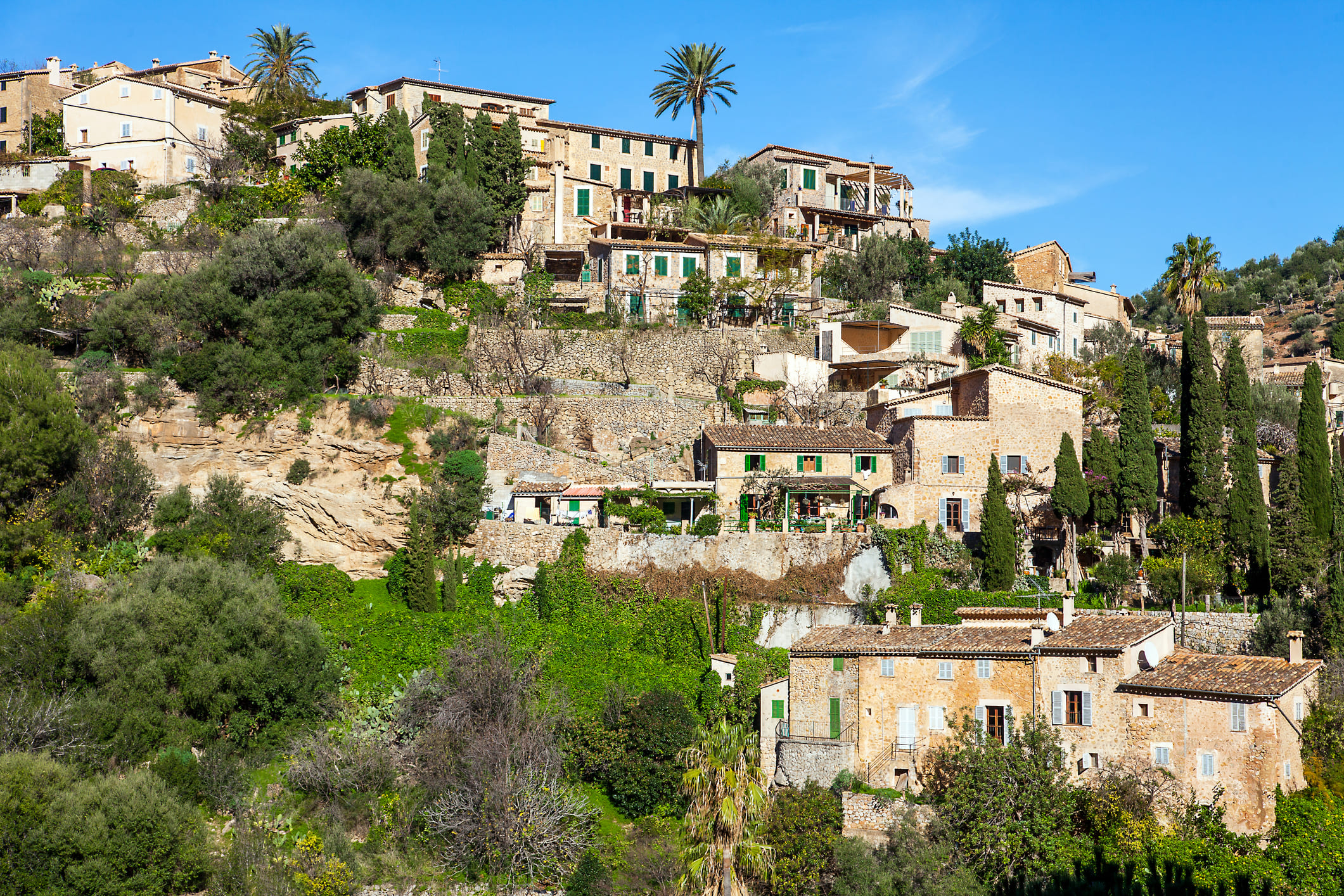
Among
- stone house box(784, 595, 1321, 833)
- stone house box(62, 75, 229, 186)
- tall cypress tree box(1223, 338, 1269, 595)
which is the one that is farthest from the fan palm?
stone house box(784, 595, 1321, 833)

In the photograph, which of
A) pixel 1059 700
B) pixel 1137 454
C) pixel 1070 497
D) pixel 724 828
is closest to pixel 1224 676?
pixel 1059 700

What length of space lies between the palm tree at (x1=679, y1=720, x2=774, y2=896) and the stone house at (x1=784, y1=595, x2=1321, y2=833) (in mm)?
3232

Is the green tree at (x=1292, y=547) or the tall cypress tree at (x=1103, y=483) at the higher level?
the tall cypress tree at (x=1103, y=483)

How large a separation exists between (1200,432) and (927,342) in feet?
50.6

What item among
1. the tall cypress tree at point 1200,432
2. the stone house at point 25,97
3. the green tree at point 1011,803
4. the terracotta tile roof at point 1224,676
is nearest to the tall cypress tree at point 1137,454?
the tall cypress tree at point 1200,432

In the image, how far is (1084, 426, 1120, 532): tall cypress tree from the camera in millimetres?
42500

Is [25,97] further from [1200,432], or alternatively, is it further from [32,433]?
[1200,432]

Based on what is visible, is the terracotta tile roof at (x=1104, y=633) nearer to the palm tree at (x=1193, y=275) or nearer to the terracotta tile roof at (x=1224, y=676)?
the terracotta tile roof at (x=1224, y=676)

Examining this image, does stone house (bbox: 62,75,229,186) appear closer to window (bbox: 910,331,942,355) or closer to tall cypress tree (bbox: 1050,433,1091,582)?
window (bbox: 910,331,942,355)

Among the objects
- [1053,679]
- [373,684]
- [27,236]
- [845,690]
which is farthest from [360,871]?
[27,236]

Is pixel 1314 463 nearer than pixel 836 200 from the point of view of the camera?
Yes

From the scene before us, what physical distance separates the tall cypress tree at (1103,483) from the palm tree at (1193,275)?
1592 centimetres

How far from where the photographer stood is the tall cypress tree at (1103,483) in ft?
139

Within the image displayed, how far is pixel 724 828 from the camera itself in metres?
31.5
